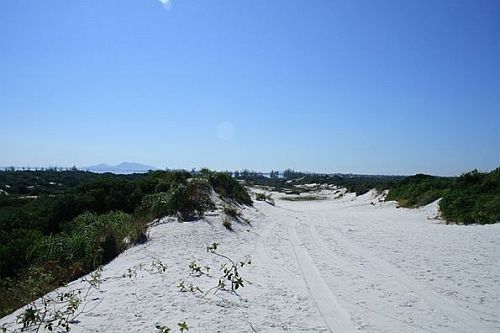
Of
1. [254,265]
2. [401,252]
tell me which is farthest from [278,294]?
[401,252]

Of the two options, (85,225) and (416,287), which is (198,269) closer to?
(416,287)

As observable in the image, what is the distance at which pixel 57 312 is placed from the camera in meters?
5.04

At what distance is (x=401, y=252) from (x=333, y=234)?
3.30 m

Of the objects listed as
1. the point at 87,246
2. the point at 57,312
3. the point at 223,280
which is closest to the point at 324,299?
the point at 223,280

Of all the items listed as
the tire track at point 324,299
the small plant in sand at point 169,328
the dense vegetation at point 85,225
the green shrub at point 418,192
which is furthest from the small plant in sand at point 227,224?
the green shrub at point 418,192

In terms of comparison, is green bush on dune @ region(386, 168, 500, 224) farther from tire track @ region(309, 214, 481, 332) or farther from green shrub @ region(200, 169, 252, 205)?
green shrub @ region(200, 169, 252, 205)

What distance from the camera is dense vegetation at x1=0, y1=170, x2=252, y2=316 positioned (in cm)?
790

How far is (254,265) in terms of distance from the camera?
8.16 m

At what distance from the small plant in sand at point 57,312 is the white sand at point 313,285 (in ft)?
0.59

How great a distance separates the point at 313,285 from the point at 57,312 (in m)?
4.03

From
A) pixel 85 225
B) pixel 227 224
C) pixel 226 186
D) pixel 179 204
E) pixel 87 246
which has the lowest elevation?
pixel 87 246

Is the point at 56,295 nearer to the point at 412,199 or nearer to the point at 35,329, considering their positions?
the point at 35,329

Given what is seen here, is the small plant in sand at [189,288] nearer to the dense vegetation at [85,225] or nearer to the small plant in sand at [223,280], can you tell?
the small plant in sand at [223,280]

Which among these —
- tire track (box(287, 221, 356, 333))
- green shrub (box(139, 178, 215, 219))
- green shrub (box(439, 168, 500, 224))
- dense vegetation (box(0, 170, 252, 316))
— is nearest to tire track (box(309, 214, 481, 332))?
tire track (box(287, 221, 356, 333))
